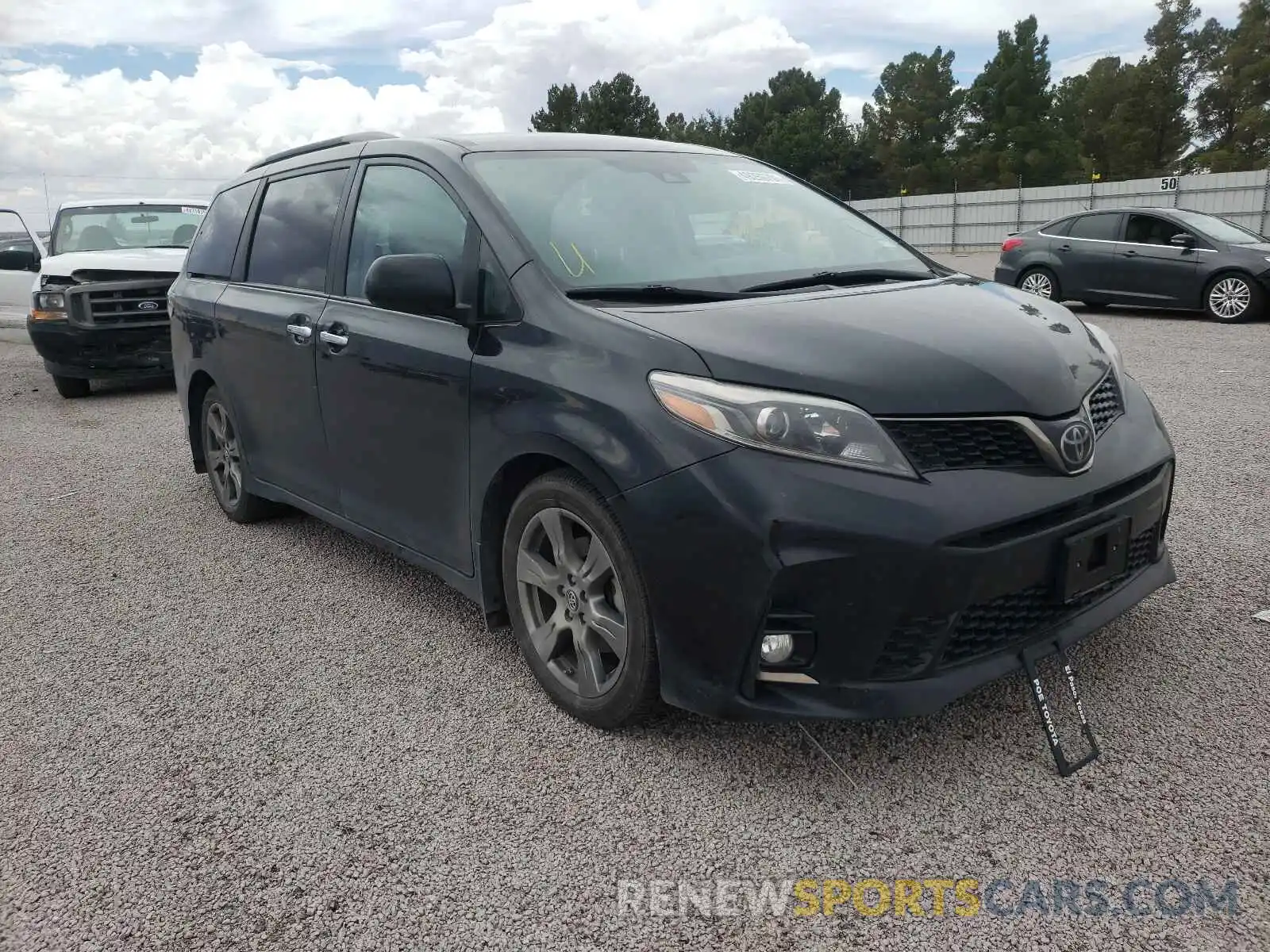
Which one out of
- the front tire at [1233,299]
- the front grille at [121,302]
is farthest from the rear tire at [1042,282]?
the front grille at [121,302]

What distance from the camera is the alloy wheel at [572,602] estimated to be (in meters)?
2.88

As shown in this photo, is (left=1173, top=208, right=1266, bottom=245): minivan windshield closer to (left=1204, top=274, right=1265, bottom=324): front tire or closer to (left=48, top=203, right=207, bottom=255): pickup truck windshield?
(left=1204, top=274, right=1265, bottom=324): front tire

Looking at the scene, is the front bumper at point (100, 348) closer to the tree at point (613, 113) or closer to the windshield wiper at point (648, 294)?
the windshield wiper at point (648, 294)

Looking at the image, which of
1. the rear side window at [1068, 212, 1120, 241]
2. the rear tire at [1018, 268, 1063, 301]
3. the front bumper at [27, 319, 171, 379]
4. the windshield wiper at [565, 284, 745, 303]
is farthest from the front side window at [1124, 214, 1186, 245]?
the windshield wiper at [565, 284, 745, 303]

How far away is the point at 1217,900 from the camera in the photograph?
86.9 inches

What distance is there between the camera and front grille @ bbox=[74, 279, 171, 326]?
32.6 feet

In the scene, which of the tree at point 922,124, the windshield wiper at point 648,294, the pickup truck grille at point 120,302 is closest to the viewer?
the windshield wiper at point 648,294

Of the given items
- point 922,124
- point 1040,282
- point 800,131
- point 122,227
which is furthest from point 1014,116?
point 122,227

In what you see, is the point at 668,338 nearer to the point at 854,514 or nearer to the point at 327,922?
the point at 854,514

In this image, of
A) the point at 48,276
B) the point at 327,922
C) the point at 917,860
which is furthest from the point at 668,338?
the point at 48,276

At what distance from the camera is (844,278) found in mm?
3354

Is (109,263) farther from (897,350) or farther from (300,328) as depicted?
(897,350)

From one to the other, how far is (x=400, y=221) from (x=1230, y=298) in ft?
38.5

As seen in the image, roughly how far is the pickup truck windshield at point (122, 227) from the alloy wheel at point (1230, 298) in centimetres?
1163
